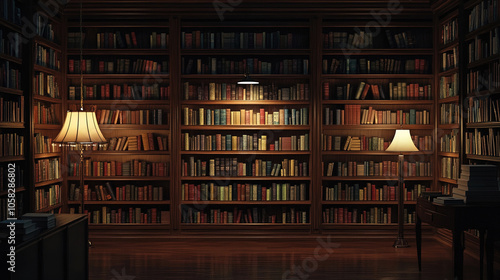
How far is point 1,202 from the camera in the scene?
18.3 feet

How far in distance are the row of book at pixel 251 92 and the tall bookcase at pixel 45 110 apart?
1.78 m

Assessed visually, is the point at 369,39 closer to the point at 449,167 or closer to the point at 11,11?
the point at 449,167

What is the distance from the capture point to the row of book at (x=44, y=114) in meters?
6.65

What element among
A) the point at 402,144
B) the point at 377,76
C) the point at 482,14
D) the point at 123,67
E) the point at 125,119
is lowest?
the point at 402,144

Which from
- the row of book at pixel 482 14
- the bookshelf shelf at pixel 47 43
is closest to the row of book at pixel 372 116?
the row of book at pixel 482 14

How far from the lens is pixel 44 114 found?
22.6 feet

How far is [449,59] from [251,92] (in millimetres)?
2657

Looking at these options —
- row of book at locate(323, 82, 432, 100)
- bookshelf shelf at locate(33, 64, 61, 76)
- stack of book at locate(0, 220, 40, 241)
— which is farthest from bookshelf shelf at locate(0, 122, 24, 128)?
row of book at locate(323, 82, 432, 100)

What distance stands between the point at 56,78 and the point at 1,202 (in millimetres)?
2316

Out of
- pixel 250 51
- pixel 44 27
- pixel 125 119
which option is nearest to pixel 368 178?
pixel 250 51

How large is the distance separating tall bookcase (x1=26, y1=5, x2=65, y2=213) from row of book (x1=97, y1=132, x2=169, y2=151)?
73 centimetres

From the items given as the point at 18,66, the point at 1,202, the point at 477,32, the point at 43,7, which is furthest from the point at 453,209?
the point at 43,7

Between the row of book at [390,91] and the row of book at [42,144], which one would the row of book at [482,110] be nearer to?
the row of book at [390,91]

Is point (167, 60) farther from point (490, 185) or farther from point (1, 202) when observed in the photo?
point (490, 185)
